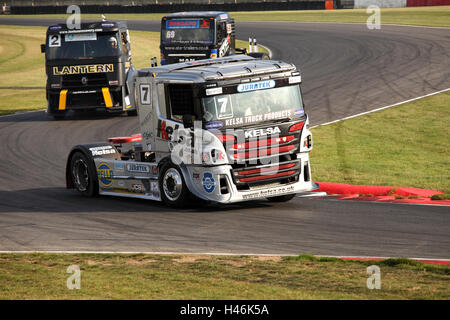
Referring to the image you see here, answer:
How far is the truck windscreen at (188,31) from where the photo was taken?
28281 mm

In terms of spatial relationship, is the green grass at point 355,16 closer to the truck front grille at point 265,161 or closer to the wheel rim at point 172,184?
the truck front grille at point 265,161

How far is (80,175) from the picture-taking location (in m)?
15.3

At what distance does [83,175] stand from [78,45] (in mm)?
9887

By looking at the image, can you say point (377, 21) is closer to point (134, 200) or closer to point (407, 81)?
point (407, 81)

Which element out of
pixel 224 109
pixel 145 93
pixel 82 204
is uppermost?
pixel 145 93

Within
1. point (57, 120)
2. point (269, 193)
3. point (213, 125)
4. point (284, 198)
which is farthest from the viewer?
point (57, 120)

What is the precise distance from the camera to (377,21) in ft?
161

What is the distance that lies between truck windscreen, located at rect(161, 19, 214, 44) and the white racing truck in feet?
48.1

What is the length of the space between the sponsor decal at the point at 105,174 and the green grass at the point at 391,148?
4164 millimetres

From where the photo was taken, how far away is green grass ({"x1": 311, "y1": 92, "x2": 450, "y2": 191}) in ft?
50.5

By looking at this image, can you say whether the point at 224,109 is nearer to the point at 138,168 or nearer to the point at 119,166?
the point at 138,168

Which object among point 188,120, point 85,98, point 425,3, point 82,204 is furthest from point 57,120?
point 425,3

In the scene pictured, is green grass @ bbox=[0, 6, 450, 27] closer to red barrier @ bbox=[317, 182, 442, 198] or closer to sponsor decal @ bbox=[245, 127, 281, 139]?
red barrier @ bbox=[317, 182, 442, 198]

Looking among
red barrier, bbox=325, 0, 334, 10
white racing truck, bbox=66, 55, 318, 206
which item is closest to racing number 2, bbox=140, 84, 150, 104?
white racing truck, bbox=66, 55, 318, 206
